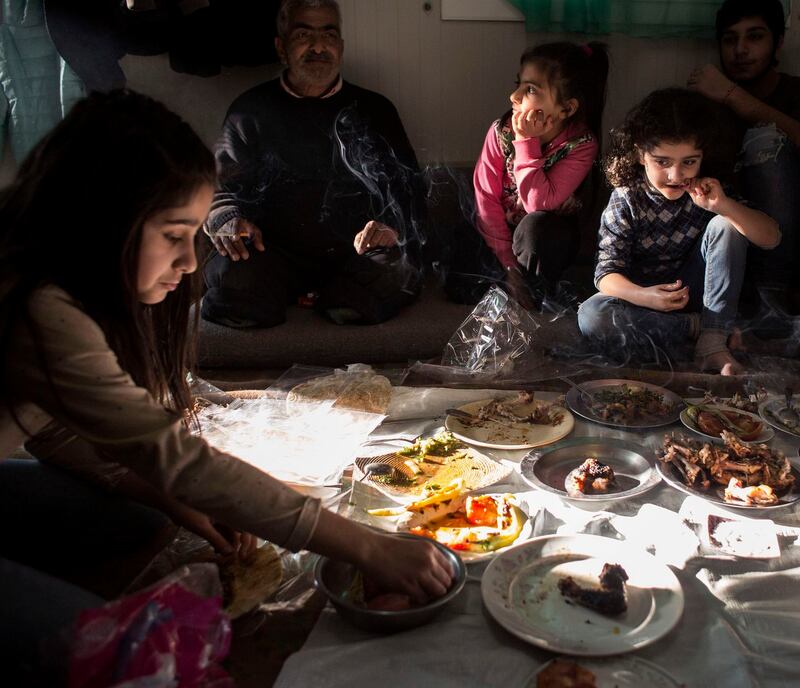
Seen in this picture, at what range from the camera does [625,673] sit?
1.38 meters

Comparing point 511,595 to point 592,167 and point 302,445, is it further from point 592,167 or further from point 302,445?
point 592,167

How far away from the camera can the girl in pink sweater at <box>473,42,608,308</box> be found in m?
3.34

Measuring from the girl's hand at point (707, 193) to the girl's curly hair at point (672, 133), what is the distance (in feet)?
0.41

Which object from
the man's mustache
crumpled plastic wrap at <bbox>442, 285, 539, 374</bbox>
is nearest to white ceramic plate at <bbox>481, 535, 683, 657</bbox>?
crumpled plastic wrap at <bbox>442, 285, 539, 374</bbox>

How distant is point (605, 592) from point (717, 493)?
21.5 inches

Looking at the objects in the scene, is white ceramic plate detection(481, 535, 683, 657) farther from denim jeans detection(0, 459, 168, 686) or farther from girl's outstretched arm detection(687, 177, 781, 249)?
girl's outstretched arm detection(687, 177, 781, 249)

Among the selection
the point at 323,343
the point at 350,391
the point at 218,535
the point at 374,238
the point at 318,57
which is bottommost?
the point at 323,343

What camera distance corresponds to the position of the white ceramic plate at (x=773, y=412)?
2291mm

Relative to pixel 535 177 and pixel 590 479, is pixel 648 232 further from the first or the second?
pixel 590 479

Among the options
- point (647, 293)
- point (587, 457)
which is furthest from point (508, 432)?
point (647, 293)

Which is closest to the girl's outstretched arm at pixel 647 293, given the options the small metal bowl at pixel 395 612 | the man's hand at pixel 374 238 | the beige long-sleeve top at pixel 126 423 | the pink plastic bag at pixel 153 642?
the man's hand at pixel 374 238

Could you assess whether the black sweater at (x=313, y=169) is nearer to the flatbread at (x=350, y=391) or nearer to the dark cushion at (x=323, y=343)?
the dark cushion at (x=323, y=343)

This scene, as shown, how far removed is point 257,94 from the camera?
370 centimetres

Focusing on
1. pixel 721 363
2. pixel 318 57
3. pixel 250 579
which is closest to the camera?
pixel 250 579
